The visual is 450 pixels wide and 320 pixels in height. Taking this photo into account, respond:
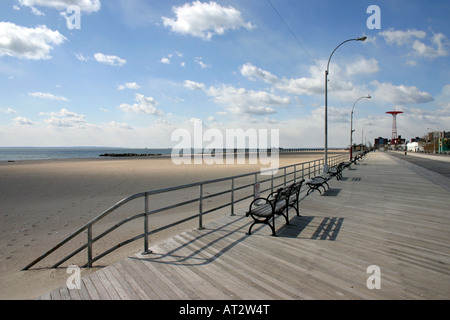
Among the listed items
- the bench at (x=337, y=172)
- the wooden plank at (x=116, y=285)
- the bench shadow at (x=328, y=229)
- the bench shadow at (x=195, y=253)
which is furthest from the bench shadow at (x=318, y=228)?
the bench at (x=337, y=172)

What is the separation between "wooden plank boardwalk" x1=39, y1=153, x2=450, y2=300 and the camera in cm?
303

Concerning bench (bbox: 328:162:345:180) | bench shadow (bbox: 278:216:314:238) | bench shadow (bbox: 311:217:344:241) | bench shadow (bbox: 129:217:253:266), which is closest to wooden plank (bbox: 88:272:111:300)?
bench shadow (bbox: 129:217:253:266)

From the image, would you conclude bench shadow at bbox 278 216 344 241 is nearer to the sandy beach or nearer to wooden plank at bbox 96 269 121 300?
the sandy beach

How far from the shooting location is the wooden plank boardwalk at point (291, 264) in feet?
9.94

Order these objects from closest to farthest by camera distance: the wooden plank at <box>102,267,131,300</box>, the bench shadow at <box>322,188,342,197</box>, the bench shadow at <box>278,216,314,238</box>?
the wooden plank at <box>102,267,131,300</box>
the bench shadow at <box>278,216,314,238</box>
the bench shadow at <box>322,188,342,197</box>

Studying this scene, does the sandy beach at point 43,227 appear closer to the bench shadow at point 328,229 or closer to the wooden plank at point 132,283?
the wooden plank at point 132,283

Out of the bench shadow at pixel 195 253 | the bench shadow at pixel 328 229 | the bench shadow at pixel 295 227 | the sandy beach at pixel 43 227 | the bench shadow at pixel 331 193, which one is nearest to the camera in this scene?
the bench shadow at pixel 195 253

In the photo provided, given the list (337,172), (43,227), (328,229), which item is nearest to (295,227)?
(328,229)

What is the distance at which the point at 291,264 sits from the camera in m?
3.74

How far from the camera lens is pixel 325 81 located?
15828mm

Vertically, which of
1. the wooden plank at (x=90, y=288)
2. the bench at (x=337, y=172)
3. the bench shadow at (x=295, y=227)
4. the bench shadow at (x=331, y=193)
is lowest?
the wooden plank at (x=90, y=288)

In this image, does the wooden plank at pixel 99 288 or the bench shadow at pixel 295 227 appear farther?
the bench shadow at pixel 295 227

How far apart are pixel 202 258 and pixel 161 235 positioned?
118 inches
